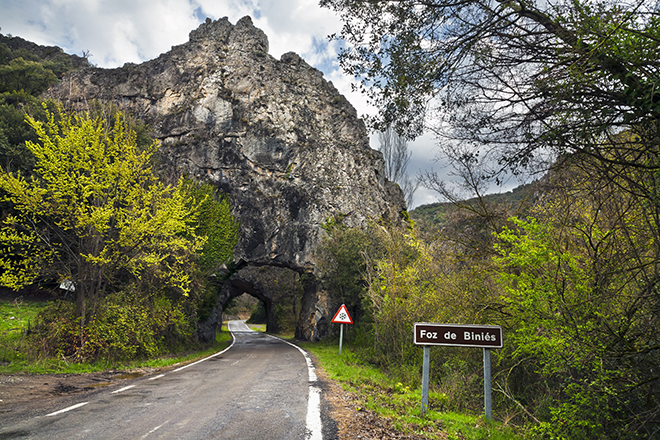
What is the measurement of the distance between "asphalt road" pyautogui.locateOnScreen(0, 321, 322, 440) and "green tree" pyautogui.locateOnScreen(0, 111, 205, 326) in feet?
16.0

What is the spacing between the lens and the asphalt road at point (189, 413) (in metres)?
4.58

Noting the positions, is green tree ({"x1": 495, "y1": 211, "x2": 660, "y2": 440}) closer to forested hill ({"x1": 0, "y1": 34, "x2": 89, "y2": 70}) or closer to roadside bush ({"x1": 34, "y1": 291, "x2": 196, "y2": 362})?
roadside bush ({"x1": 34, "y1": 291, "x2": 196, "y2": 362})

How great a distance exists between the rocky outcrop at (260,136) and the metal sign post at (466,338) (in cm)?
2339

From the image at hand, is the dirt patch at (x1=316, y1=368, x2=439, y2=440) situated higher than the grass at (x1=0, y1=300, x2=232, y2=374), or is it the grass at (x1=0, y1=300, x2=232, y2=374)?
the dirt patch at (x1=316, y1=368, x2=439, y2=440)

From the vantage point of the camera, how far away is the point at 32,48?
1762 inches

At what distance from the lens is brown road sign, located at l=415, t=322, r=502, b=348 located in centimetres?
561

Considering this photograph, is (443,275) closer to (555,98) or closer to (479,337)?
(479,337)

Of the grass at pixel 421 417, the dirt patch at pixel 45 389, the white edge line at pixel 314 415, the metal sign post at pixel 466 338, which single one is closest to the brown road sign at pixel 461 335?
the metal sign post at pixel 466 338

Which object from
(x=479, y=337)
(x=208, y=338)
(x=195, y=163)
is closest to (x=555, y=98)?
(x=479, y=337)

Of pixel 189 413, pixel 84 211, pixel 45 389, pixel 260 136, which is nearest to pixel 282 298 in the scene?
pixel 260 136

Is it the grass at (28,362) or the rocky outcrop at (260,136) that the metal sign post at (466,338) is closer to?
the grass at (28,362)

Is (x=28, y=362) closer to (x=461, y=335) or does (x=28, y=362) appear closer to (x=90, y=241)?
(x=90, y=241)

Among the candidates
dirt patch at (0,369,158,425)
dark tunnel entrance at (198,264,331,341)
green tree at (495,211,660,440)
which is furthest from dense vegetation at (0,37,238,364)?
green tree at (495,211,660,440)

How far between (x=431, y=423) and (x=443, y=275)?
5.44 m
